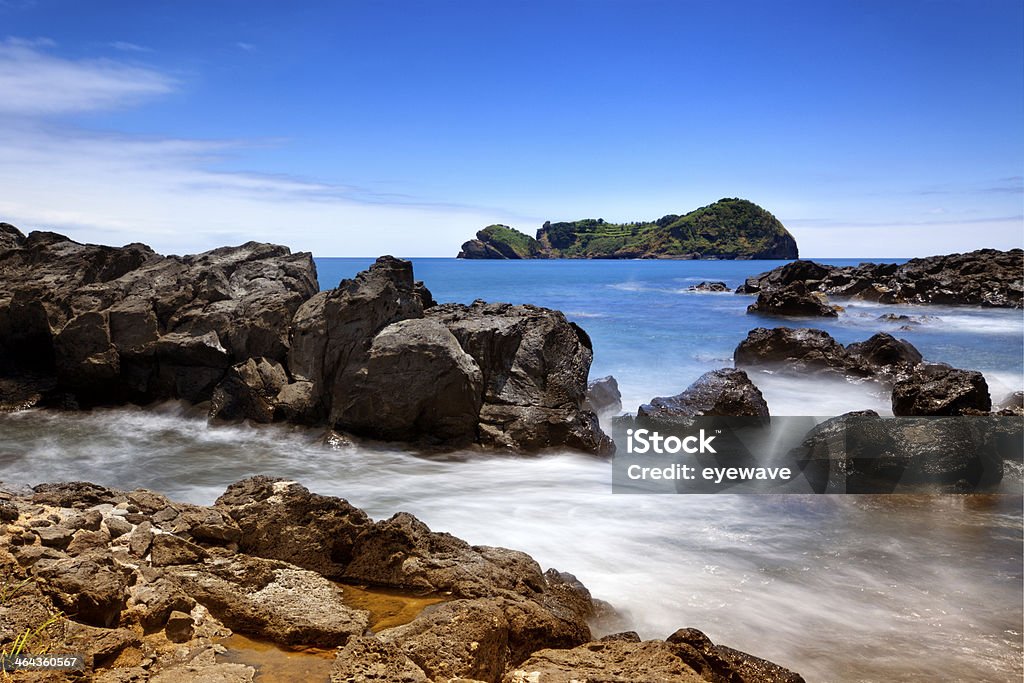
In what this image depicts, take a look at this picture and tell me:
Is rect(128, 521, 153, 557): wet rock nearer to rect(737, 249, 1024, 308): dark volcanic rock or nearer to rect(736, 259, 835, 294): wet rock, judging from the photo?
rect(737, 249, 1024, 308): dark volcanic rock

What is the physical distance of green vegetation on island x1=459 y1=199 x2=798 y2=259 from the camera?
151 metres

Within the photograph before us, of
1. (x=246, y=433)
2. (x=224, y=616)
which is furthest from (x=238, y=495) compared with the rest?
(x=246, y=433)

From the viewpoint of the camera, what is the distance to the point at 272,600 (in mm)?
4297

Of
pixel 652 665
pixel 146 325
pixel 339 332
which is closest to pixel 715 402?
pixel 339 332

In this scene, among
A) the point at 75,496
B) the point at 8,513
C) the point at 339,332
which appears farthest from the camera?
the point at 339,332

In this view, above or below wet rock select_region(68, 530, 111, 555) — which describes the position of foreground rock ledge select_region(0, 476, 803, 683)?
below

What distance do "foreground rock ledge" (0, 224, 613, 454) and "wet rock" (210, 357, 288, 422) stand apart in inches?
0.9

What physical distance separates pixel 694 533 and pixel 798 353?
1226cm

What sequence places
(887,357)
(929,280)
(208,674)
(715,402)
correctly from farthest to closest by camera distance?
(929,280)
(887,357)
(715,402)
(208,674)

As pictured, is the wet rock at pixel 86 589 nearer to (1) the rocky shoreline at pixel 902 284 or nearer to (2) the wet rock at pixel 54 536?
(2) the wet rock at pixel 54 536

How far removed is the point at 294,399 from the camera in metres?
11.7

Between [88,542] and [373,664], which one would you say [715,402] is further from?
[88,542]

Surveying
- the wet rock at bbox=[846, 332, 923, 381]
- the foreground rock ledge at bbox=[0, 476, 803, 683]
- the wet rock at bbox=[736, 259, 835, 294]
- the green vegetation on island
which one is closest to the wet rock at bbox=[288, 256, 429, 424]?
the foreground rock ledge at bbox=[0, 476, 803, 683]

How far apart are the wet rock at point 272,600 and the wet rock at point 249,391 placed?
7447 millimetres
